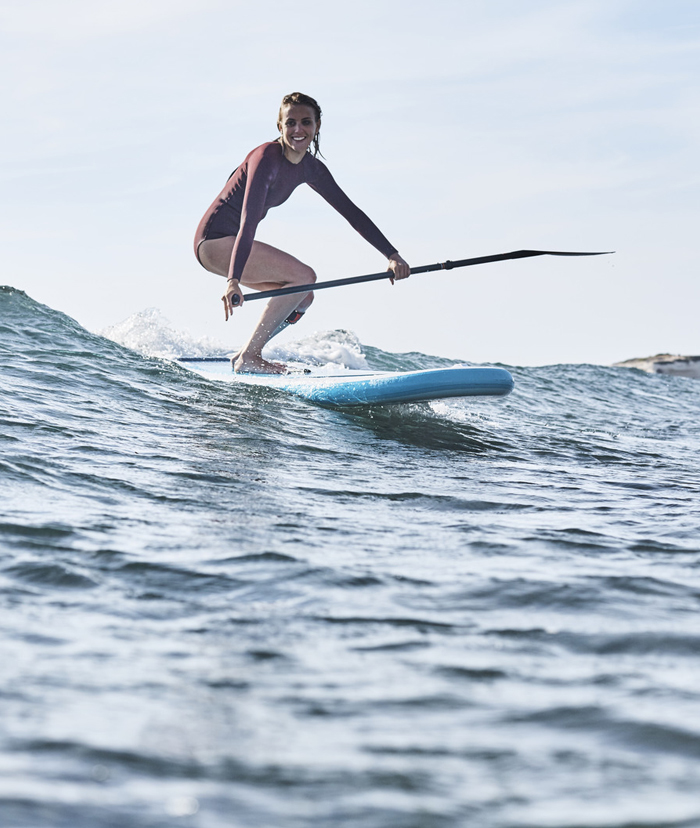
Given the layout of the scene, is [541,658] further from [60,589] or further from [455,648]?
[60,589]

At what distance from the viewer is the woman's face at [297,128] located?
19.9ft

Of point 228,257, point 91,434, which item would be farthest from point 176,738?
point 228,257

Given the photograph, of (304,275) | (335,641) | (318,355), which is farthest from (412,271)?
(335,641)

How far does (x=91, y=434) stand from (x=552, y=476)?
2639 millimetres

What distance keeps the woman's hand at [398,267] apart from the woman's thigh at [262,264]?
0.62 metres

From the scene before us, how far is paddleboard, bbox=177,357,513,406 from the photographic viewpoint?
5.76 metres

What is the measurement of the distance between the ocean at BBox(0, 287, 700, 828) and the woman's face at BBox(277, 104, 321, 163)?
2.55m

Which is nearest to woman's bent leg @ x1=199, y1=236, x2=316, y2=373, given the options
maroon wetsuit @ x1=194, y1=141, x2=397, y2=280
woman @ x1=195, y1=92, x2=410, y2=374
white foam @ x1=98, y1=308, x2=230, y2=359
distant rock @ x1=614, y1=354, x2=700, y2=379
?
woman @ x1=195, y1=92, x2=410, y2=374

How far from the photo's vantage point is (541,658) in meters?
1.89

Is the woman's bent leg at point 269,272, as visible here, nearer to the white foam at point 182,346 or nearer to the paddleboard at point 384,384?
the paddleboard at point 384,384

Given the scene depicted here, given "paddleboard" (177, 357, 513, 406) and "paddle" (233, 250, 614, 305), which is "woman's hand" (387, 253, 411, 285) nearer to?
"paddle" (233, 250, 614, 305)

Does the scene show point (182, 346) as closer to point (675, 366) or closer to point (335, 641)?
point (335, 641)

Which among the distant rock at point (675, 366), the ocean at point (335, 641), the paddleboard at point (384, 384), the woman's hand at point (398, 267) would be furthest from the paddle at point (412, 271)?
the distant rock at point (675, 366)

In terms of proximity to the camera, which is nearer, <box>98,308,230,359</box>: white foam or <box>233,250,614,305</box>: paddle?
<box>233,250,614,305</box>: paddle
